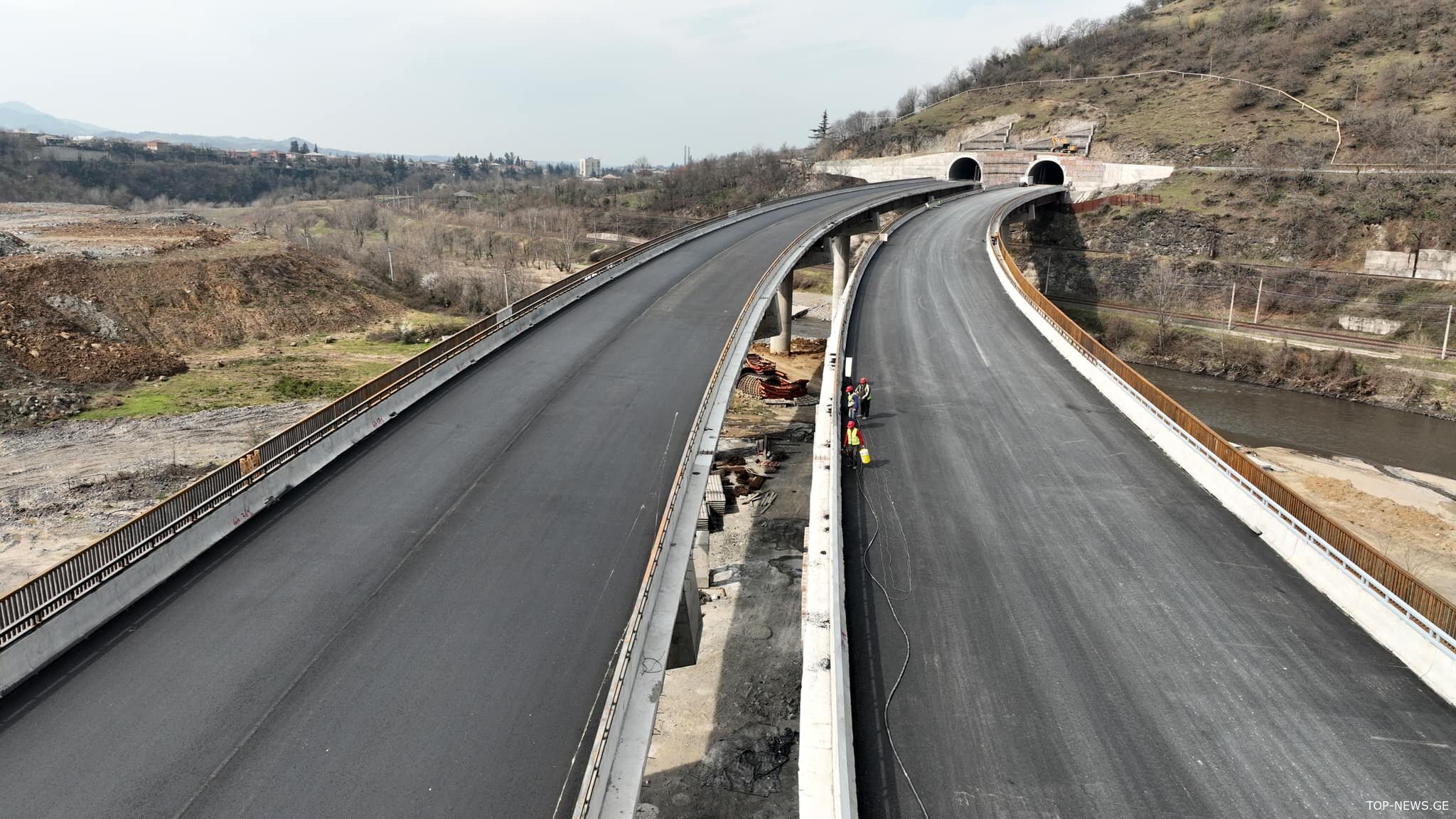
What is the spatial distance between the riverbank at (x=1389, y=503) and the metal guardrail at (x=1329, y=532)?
11924 millimetres

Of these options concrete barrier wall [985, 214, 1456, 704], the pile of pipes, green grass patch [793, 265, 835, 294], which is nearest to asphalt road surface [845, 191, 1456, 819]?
concrete barrier wall [985, 214, 1456, 704]

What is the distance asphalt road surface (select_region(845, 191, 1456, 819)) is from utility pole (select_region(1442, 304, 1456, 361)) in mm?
37818

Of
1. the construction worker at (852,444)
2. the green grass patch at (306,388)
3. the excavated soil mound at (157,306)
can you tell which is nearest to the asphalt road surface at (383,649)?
the construction worker at (852,444)

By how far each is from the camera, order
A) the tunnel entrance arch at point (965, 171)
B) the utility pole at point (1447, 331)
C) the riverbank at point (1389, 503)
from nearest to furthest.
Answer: the riverbank at point (1389, 503) < the utility pole at point (1447, 331) < the tunnel entrance arch at point (965, 171)

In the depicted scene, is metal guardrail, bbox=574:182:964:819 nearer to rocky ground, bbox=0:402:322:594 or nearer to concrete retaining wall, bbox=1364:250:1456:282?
rocky ground, bbox=0:402:322:594

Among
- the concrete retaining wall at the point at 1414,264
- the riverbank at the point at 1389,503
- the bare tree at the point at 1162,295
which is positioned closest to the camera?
the riverbank at the point at 1389,503

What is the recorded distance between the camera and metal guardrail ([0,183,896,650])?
35.1 ft

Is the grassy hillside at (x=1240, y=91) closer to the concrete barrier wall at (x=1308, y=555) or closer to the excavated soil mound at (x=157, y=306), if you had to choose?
the concrete barrier wall at (x=1308, y=555)

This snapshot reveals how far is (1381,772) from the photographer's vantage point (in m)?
9.45

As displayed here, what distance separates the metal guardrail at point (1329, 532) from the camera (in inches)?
431

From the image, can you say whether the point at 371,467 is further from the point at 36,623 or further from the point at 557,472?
the point at 36,623

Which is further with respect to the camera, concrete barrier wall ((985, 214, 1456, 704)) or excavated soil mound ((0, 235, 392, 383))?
excavated soil mound ((0, 235, 392, 383))

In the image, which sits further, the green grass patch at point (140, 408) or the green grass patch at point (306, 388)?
the green grass patch at point (306, 388)

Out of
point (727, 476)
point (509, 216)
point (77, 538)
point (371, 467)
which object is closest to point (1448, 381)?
point (727, 476)
